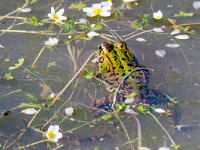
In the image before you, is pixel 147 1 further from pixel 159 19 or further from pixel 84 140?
pixel 84 140

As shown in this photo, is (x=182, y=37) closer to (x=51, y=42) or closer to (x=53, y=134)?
(x=51, y=42)

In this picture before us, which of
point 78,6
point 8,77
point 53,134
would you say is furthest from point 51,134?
point 78,6

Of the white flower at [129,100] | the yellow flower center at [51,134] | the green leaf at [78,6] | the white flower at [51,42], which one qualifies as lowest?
the yellow flower center at [51,134]

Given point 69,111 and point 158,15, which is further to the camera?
point 158,15

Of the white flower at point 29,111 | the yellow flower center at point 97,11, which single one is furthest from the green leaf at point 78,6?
the white flower at point 29,111

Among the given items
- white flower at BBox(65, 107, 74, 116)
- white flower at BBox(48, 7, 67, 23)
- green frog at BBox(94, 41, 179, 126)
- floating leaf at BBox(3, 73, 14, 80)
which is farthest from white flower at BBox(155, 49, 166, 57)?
floating leaf at BBox(3, 73, 14, 80)

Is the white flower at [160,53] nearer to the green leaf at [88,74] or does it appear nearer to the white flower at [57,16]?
the green leaf at [88,74]
